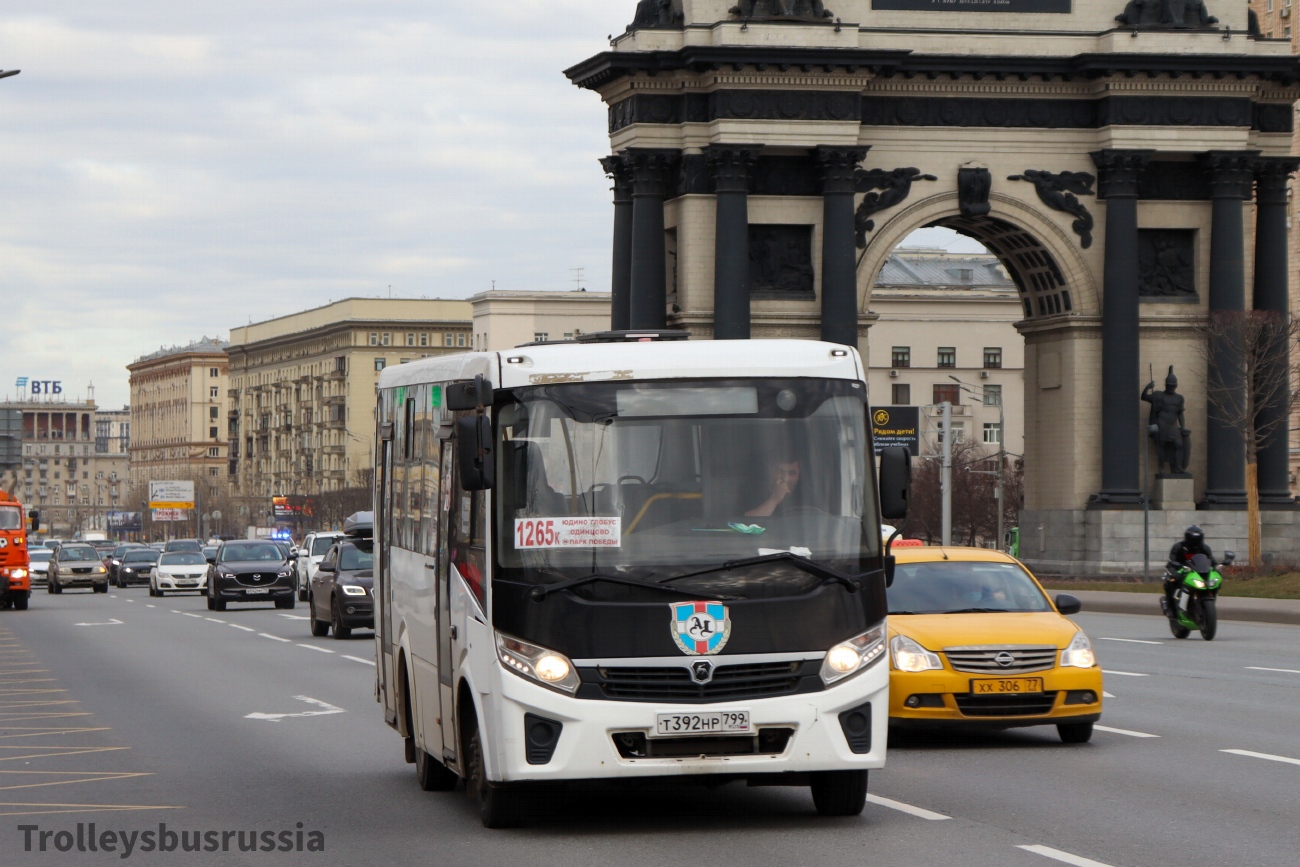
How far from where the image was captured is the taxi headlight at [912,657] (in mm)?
15844

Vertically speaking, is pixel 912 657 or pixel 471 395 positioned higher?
pixel 471 395

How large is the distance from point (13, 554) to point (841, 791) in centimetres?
4195

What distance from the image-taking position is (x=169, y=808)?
1325 cm

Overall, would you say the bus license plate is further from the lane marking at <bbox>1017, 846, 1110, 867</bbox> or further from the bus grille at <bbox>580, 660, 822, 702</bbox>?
the lane marking at <bbox>1017, 846, 1110, 867</bbox>

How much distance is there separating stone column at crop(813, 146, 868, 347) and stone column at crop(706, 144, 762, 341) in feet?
6.73

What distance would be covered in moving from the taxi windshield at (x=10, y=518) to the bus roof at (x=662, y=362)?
4032 centimetres

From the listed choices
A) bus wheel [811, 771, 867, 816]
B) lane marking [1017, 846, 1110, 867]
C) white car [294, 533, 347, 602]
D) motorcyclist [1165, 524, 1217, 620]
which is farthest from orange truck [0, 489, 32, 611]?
lane marking [1017, 846, 1110, 867]

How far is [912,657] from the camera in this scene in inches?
627

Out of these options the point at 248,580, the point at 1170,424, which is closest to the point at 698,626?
the point at 248,580

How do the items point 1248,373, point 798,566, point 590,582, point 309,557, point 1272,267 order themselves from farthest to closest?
point 1272,267, point 1248,373, point 309,557, point 798,566, point 590,582

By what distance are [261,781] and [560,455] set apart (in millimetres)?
4111

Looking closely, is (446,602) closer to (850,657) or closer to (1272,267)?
(850,657)

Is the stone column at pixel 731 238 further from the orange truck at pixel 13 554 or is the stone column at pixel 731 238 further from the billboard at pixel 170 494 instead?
the billboard at pixel 170 494

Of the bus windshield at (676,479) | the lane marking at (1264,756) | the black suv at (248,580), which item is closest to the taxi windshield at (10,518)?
the black suv at (248,580)
